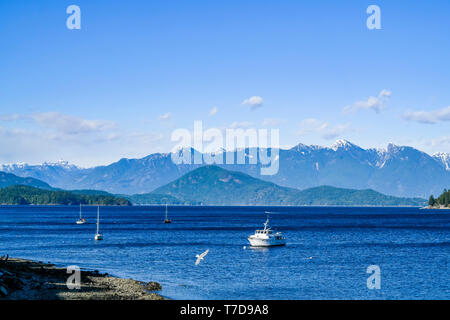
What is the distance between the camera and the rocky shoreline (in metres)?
51.9

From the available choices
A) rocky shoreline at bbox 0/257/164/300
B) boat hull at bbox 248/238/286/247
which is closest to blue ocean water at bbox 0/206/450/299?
boat hull at bbox 248/238/286/247

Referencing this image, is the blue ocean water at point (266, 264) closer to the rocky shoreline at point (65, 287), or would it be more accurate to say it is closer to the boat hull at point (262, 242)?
the boat hull at point (262, 242)

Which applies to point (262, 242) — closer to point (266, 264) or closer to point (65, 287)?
point (266, 264)

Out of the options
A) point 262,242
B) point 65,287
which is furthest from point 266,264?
point 65,287

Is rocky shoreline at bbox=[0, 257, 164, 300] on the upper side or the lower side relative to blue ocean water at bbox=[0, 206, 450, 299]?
upper

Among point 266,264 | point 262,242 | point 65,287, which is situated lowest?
point 266,264

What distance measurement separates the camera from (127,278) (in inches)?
2776

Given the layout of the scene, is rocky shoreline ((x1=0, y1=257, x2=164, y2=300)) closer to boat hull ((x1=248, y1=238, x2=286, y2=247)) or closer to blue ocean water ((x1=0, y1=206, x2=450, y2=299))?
blue ocean water ((x1=0, y1=206, x2=450, y2=299))

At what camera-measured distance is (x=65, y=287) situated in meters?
58.2
